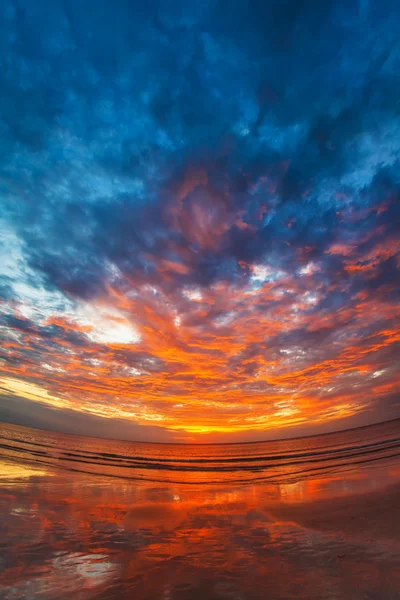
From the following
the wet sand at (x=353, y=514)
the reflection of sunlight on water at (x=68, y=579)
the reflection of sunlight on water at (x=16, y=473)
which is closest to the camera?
the reflection of sunlight on water at (x=68, y=579)

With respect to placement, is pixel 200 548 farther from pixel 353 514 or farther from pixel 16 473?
pixel 16 473

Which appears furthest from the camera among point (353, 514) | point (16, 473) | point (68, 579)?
point (16, 473)

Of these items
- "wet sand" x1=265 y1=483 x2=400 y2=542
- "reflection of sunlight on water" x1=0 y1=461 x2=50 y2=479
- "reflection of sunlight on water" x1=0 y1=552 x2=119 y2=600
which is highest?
"reflection of sunlight on water" x1=0 y1=461 x2=50 y2=479

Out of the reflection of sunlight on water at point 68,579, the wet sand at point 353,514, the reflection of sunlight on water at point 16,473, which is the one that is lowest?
the wet sand at point 353,514

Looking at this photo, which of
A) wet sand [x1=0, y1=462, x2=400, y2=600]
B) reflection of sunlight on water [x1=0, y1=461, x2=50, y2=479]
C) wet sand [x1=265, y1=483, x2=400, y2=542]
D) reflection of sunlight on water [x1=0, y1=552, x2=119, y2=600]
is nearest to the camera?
reflection of sunlight on water [x1=0, y1=552, x2=119, y2=600]

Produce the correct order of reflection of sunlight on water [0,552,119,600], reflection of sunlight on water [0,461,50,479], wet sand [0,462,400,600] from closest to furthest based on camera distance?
reflection of sunlight on water [0,552,119,600] < wet sand [0,462,400,600] < reflection of sunlight on water [0,461,50,479]

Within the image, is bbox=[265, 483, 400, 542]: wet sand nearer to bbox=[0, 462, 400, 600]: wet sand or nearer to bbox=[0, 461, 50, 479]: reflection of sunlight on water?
bbox=[0, 462, 400, 600]: wet sand

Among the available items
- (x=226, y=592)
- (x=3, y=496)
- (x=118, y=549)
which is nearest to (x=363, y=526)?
(x=226, y=592)

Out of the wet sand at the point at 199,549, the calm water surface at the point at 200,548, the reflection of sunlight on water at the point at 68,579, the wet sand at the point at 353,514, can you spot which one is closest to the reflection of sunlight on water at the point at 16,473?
the wet sand at the point at 199,549

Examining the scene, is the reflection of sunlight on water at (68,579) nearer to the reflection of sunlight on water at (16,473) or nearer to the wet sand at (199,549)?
the wet sand at (199,549)

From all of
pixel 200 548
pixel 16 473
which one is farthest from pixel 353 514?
pixel 16 473

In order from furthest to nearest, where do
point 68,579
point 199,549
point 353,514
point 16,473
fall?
point 16,473, point 353,514, point 199,549, point 68,579

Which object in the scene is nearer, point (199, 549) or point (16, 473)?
point (199, 549)

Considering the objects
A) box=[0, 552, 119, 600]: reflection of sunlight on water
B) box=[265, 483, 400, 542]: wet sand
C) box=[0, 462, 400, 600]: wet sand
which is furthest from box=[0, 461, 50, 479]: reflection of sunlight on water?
box=[265, 483, 400, 542]: wet sand
